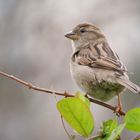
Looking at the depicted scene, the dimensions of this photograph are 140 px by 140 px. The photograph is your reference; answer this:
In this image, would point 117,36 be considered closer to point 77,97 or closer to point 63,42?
point 63,42

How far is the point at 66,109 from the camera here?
219cm

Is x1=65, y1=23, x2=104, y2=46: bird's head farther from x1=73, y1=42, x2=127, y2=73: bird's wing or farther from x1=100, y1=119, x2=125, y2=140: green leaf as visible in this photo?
x1=100, y1=119, x2=125, y2=140: green leaf

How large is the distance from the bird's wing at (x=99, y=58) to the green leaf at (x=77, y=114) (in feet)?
6.22

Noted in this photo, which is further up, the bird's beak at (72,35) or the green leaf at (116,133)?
the bird's beak at (72,35)

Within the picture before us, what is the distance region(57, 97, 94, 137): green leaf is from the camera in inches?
86.0

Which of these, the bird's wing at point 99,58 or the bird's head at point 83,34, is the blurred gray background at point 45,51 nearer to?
the bird's head at point 83,34

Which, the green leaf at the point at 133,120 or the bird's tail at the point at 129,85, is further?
the bird's tail at the point at 129,85

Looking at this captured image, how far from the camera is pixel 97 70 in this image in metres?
4.27

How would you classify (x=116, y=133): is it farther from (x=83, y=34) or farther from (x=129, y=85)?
(x=83, y=34)

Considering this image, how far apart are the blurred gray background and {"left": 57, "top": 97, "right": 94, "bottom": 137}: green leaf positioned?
5.72 meters

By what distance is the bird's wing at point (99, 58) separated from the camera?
13.8 ft

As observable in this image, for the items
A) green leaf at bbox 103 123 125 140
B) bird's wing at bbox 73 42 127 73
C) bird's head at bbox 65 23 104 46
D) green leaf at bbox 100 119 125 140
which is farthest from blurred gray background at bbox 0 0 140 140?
green leaf at bbox 103 123 125 140

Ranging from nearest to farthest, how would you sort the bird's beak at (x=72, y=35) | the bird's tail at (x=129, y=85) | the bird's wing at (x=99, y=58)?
the bird's tail at (x=129, y=85) < the bird's wing at (x=99, y=58) < the bird's beak at (x=72, y=35)

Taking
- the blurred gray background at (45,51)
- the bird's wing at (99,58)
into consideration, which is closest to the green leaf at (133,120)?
the bird's wing at (99,58)
